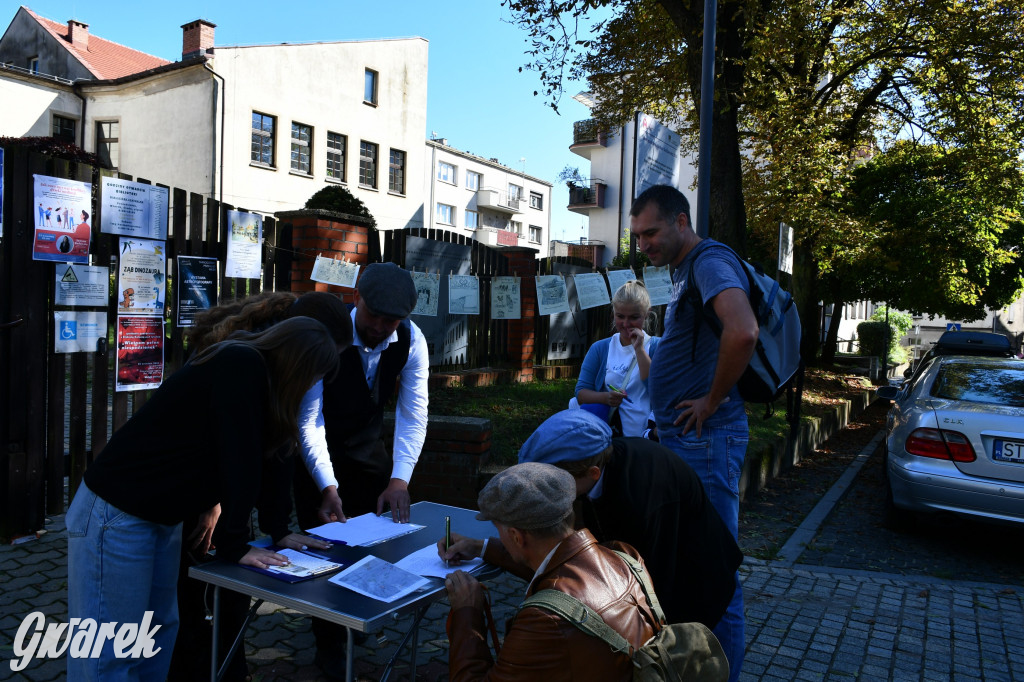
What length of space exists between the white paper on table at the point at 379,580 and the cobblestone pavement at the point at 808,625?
127 cm

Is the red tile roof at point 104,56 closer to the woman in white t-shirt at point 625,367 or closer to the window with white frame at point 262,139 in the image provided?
the window with white frame at point 262,139

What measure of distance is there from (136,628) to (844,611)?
403cm

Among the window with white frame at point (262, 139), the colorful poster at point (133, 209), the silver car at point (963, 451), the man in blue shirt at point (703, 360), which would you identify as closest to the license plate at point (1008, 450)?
the silver car at point (963, 451)

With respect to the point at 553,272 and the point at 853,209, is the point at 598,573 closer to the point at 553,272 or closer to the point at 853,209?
the point at 553,272

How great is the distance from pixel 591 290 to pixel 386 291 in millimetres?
7577

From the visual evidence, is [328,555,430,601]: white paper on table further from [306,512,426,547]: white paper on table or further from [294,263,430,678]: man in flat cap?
[294,263,430,678]: man in flat cap

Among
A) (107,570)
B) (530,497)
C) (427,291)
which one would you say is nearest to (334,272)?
(427,291)

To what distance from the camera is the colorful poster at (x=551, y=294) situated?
9805 mm

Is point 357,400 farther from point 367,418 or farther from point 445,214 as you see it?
point 445,214

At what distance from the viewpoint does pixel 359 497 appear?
143 inches

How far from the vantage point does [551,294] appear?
996 cm

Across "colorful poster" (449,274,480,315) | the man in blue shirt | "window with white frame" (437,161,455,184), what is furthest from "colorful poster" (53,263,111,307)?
"window with white frame" (437,161,455,184)

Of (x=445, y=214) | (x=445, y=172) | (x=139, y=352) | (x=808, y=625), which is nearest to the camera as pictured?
(x=808, y=625)

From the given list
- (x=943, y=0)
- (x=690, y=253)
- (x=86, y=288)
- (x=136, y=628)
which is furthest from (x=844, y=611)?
(x=943, y=0)
